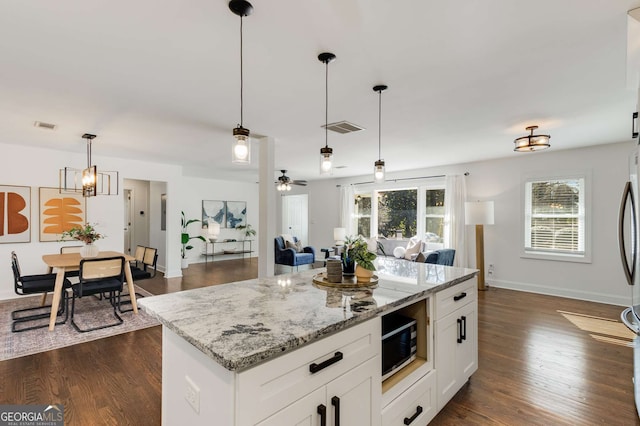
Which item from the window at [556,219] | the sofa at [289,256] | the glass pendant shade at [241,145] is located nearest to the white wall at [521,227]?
the window at [556,219]

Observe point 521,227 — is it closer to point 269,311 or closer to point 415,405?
point 415,405

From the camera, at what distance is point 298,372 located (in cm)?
114

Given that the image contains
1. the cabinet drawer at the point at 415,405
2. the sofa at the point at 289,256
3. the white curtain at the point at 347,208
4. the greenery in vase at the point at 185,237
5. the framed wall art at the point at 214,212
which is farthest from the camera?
the framed wall art at the point at 214,212

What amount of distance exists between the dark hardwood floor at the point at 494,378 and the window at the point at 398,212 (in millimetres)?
3527

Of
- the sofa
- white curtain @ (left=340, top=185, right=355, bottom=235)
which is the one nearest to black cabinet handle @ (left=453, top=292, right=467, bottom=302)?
the sofa

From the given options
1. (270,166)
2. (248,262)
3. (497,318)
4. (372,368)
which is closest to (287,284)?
(372,368)

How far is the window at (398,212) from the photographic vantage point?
718 centimetres

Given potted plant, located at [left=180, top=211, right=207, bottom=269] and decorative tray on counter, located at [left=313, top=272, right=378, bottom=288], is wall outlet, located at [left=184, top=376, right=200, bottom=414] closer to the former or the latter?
decorative tray on counter, located at [left=313, top=272, right=378, bottom=288]

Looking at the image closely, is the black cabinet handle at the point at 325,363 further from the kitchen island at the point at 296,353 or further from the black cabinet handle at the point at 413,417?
the black cabinet handle at the point at 413,417

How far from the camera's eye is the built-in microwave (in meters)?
1.73

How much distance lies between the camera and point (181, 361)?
130 cm

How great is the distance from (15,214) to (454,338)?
20.9 ft

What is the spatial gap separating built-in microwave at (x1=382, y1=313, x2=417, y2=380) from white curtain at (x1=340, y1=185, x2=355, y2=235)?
629 cm

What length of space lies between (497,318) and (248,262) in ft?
20.8
